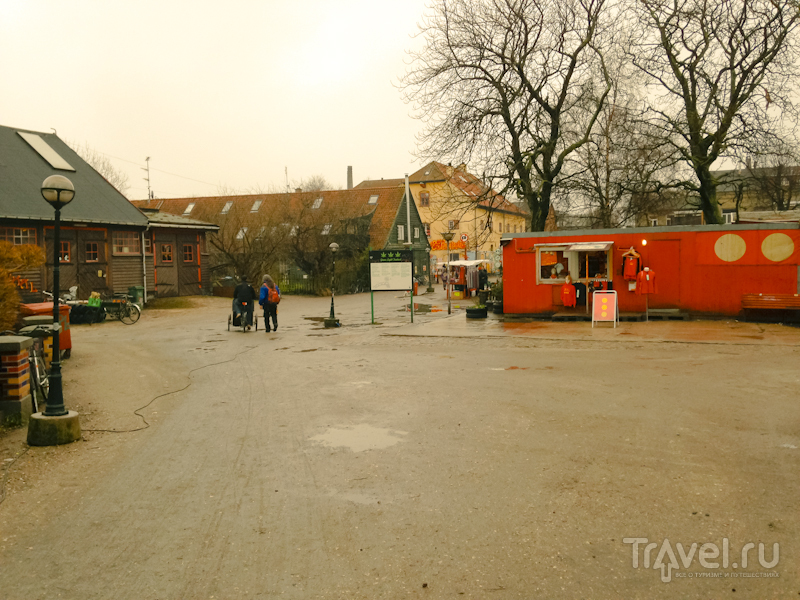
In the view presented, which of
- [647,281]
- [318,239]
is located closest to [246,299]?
[647,281]

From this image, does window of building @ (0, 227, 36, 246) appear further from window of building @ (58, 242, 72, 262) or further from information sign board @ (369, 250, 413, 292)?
information sign board @ (369, 250, 413, 292)

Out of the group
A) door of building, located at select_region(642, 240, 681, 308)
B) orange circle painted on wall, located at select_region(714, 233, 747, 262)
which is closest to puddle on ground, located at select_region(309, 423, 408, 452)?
door of building, located at select_region(642, 240, 681, 308)

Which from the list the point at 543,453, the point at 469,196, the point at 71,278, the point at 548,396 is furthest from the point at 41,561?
the point at 71,278

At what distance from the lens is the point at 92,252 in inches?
1120

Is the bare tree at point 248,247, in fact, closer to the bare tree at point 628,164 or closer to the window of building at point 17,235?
the window of building at point 17,235

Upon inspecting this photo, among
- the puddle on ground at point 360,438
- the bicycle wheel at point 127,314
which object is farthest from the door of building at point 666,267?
the bicycle wheel at point 127,314

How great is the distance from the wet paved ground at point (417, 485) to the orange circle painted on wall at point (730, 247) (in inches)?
328

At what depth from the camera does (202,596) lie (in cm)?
367

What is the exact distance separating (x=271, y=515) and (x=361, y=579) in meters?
1.25

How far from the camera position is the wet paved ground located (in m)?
3.85

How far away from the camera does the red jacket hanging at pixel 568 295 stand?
19672 mm

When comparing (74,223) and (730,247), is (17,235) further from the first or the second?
(730,247)

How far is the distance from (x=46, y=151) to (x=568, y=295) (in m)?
23.9

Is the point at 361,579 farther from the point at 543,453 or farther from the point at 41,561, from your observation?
the point at 543,453
